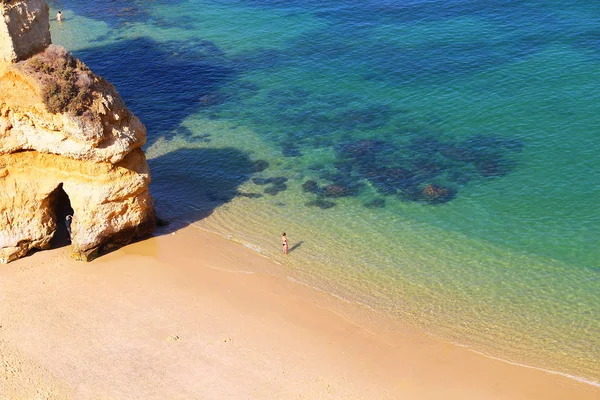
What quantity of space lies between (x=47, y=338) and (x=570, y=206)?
25529mm

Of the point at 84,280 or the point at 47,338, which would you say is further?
the point at 84,280

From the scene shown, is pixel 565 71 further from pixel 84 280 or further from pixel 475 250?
pixel 84 280

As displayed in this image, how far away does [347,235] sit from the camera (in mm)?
32406

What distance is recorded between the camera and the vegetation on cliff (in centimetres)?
2645

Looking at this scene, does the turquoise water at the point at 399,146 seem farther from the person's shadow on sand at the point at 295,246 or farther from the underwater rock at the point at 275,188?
the person's shadow on sand at the point at 295,246

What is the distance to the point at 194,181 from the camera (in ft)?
123

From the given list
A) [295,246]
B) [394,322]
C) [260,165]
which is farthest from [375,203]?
[394,322]

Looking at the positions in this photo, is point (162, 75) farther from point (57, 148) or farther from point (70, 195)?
point (57, 148)

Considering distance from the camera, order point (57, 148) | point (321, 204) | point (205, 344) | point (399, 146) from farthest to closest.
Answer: point (399, 146)
point (321, 204)
point (57, 148)
point (205, 344)

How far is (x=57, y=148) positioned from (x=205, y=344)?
413 inches

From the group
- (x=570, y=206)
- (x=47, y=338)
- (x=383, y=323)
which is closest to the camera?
(x=47, y=338)

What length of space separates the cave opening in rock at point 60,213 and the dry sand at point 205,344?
2.82 ft

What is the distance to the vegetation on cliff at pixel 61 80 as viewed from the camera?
26453mm

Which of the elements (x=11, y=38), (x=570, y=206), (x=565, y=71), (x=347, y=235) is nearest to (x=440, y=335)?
(x=347, y=235)
